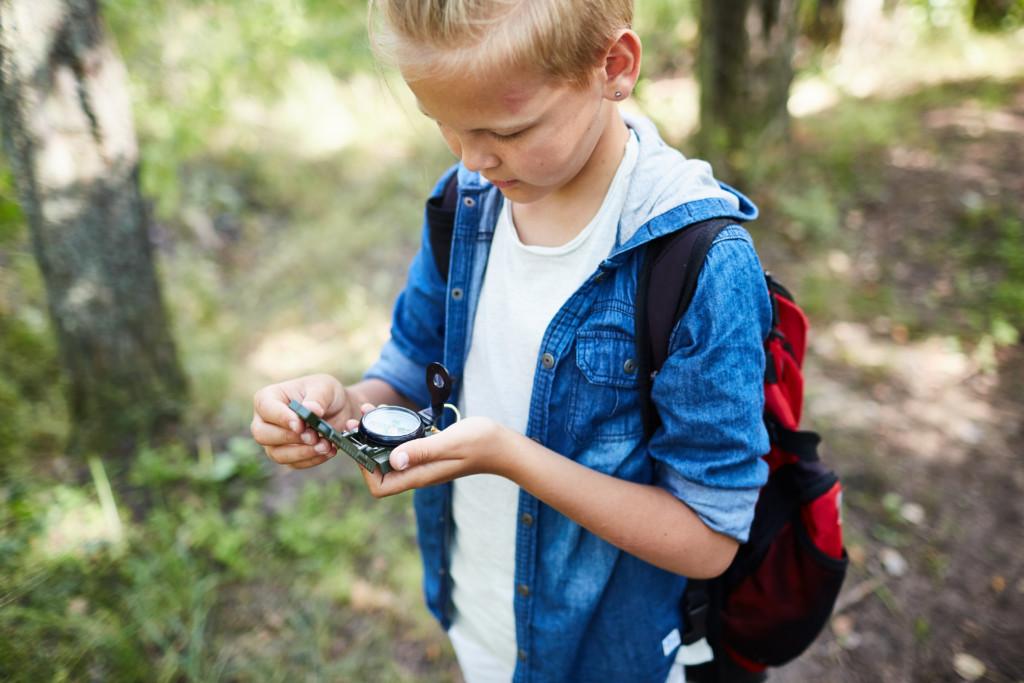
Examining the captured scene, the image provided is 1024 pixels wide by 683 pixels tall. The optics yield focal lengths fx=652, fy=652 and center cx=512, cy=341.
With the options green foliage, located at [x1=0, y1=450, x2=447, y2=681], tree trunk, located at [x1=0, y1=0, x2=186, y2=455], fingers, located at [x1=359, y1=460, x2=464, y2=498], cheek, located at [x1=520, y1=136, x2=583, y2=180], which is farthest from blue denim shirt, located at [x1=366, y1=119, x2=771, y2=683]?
tree trunk, located at [x1=0, y1=0, x2=186, y2=455]

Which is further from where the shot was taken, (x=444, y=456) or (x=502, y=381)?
(x=502, y=381)

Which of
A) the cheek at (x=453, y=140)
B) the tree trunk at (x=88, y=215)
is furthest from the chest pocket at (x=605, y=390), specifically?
the tree trunk at (x=88, y=215)

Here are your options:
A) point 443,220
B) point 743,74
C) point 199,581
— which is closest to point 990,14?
point 743,74

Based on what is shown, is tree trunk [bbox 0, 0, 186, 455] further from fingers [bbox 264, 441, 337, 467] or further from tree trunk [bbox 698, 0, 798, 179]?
tree trunk [bbox 698, 0, 798, 179]

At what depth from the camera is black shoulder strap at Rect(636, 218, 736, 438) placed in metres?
1.18

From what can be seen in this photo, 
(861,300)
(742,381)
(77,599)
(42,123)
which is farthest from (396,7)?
(861,300)

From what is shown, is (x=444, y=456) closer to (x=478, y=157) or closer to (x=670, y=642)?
(x=478, y=157)

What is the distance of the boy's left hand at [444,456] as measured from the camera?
3.89 feet

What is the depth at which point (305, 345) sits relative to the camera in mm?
4668

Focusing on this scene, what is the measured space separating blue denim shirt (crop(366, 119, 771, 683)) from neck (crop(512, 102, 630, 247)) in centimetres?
6

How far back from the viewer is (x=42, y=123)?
2793 millimetres

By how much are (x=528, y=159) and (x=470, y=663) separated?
133 centimetres

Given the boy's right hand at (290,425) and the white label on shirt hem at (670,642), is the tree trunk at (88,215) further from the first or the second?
the white label on shirt hem at (670,642)

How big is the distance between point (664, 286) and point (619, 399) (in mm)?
256
